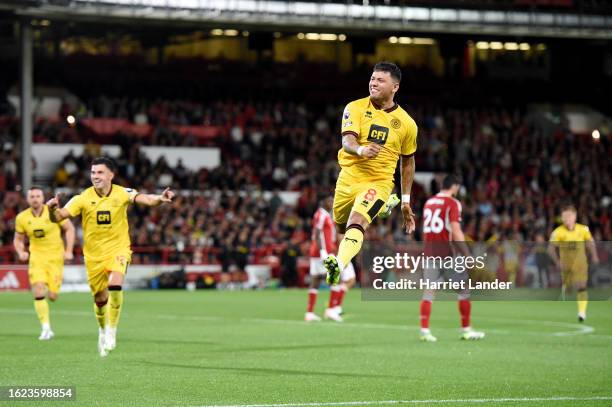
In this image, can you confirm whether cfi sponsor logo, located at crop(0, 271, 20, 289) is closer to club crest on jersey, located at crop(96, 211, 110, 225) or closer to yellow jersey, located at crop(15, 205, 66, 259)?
yellow jersey, located at crop(15, 205, 66, 259)

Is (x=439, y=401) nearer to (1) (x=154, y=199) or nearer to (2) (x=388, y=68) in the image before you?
(2) (x=388, y=68)

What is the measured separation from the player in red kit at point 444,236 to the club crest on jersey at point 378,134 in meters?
6.14

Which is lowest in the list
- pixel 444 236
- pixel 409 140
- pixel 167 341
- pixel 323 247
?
pixel 167 341

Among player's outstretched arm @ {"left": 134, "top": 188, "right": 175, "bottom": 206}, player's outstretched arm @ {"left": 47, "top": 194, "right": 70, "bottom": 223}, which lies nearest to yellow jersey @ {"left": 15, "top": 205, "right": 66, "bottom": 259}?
player's outstretched arm @ {"left": 47, "top": 194, "right": 70, "bottom": 223}

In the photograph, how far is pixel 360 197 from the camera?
12.0 metres

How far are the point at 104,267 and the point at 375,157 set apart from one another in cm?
499

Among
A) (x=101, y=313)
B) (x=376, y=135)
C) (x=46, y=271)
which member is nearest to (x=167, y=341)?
(x=46, y=271)

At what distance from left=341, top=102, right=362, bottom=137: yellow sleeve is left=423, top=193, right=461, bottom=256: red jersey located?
21.5 ft

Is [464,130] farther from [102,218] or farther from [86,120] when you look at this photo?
[102,218]

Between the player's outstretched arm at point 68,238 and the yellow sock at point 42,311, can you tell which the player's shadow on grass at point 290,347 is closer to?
the yellow sock at point 42,311

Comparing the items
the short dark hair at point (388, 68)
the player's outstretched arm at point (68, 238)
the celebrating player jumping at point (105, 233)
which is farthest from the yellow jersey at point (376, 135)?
the player's outstretched arm at point (68, 238)

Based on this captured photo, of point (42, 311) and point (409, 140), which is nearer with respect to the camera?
point (409, 140)

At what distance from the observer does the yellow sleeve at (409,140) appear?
12.5m

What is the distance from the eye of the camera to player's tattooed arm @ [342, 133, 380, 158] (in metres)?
11.2
